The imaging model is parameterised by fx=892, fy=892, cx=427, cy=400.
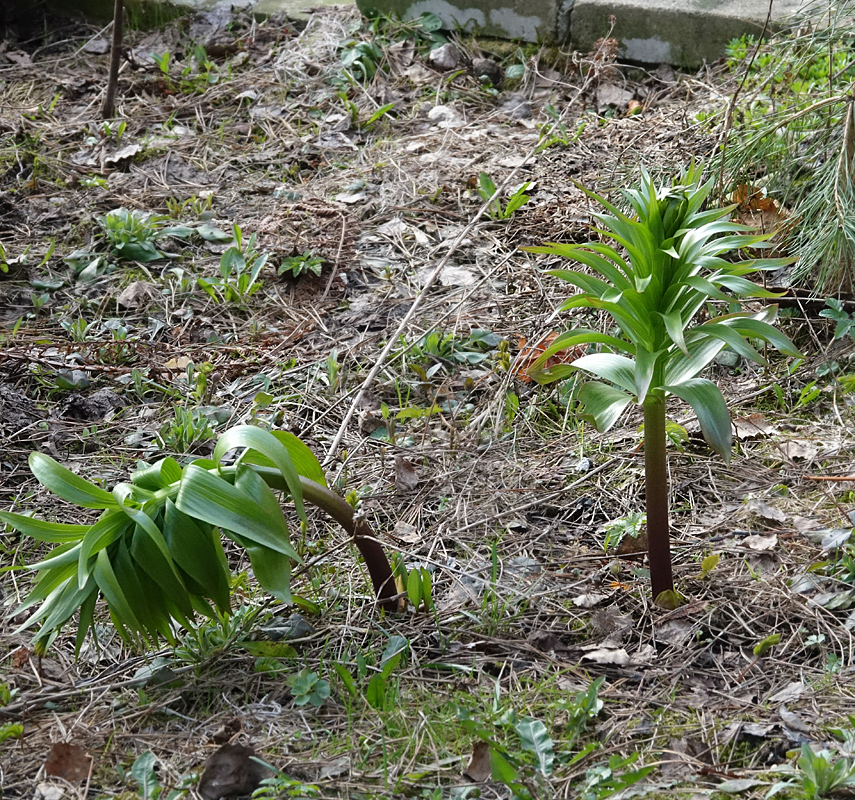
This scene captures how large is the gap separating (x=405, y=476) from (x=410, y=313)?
0.64 meters

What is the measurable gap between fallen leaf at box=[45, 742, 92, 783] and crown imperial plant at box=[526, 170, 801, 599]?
1.15 metres

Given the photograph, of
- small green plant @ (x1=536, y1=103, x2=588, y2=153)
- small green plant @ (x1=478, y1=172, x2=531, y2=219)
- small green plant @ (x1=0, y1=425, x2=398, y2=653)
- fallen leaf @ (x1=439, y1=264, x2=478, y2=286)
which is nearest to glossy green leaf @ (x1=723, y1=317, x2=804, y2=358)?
small green plant @ (x1=0, y1=425, x2=398, y2=653)

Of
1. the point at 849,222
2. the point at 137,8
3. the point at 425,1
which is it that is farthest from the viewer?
the point at 137,8

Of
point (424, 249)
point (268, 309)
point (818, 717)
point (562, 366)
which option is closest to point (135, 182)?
point (268, 309)

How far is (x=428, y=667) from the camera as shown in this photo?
1800 millimetres

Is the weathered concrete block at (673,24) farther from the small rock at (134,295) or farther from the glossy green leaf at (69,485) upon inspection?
the glossy green leaf at (69,485)

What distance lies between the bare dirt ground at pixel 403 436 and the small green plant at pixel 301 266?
0.01 meters

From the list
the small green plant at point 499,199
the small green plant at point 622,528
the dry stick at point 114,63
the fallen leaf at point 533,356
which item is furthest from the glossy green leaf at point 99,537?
the dry stick at point 114,63

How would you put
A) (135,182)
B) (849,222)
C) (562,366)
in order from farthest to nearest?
(135,182)
(849,222)
(562,366)

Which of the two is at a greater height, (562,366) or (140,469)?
(562,366)

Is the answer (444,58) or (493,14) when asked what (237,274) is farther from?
(493,14)

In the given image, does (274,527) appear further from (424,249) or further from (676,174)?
A: (676,174)

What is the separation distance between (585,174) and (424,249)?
2.33 feet

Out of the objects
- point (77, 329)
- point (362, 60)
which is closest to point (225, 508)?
point (77, 329)
